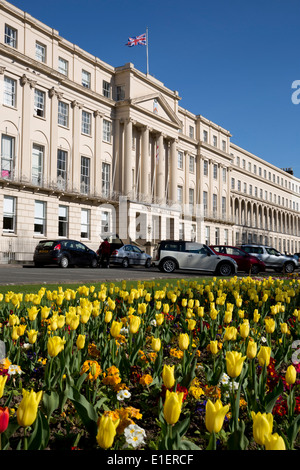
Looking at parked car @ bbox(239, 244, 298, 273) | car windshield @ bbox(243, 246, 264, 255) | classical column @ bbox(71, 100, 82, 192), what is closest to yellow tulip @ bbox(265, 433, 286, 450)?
parked car @ bbox(239, 244, 298, 273)

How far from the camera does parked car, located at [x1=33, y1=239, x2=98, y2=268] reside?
24359 mm

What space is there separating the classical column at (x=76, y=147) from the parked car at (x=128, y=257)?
27.5 feet

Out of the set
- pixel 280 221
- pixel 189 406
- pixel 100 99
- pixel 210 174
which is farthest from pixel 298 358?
pixel 280 221

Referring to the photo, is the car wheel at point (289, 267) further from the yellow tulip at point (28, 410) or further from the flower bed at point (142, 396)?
the yellow tulip at point (28, 410)

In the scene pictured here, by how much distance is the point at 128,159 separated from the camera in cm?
3941

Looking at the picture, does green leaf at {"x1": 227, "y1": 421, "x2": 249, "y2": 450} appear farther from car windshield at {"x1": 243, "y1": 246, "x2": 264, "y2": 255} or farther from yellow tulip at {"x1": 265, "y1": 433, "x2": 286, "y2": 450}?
car windshield at {"x1": 243, "y1": 246, "x2": 264, "y2": 255}

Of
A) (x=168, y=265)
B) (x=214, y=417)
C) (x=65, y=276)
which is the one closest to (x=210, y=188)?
(x=168, y=265)

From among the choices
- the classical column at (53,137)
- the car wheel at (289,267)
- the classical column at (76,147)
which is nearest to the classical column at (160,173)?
the classical column at (76,147)

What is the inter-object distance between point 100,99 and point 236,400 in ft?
125

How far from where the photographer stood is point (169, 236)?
4584cm

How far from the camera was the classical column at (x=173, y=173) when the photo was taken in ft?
152


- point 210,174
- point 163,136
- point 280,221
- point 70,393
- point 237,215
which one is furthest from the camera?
point 280,221

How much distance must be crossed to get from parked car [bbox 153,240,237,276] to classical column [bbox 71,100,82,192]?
49.7 ft
